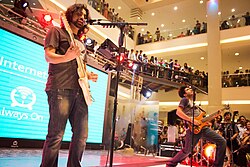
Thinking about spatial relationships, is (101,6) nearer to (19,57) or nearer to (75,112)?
(19,57)

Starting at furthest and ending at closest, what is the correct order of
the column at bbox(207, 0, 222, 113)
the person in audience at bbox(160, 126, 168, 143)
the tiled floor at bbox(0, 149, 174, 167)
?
1. the column at bbox(207, 0, 222, 113)
2. the person in audience at bbox(160, 126, 168, 143)
3. the tiled floor at bbox(0, 149, 174, 167)

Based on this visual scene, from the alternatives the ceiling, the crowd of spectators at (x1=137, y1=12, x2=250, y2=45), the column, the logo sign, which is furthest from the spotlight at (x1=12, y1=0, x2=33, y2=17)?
the crowd of spectators at (x1=137, y1=12, x2=250, y2=45)

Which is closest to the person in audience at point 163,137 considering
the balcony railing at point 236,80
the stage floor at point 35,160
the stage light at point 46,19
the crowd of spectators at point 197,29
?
the stage floor at point 35,160

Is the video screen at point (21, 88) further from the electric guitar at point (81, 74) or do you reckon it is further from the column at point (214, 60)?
the column at point (214, 60)

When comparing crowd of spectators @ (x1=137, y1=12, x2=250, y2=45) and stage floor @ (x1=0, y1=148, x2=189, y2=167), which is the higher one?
crowd of spectators @ (x1=137, y1=12, x2=250, y2=45)

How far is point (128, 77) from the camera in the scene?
718 cm

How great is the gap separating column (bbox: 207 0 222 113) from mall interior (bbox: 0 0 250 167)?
43 millimetres

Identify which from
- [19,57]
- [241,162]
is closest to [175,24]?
[241,162]

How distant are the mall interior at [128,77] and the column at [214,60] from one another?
0.14ft

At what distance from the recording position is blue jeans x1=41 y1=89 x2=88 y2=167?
57.4 inches

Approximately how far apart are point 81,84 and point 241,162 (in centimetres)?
513

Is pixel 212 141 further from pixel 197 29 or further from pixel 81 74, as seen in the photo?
pixel 197 29

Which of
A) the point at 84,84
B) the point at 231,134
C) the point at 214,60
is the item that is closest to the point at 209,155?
the point at 231,134

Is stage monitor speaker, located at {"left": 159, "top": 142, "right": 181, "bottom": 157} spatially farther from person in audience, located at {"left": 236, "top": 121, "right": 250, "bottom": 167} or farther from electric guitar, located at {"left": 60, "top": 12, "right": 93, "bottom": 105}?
electric guitar, located at {"left": 60, "top": 12, "right": 93, "bottom": 105}
